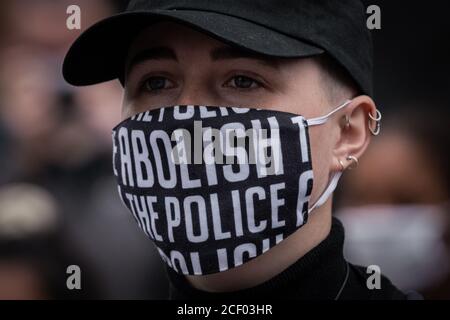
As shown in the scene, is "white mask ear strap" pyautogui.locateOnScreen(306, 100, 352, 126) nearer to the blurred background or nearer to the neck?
the neck

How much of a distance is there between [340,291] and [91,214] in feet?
6.45

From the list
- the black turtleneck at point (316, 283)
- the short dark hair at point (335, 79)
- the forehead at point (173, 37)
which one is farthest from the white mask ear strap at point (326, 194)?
the forehead at point (173, 37)

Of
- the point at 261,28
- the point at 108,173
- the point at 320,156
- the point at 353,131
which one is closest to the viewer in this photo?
the point at 261,28

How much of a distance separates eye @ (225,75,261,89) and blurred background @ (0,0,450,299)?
6.09 feet

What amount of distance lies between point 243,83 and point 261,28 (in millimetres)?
174

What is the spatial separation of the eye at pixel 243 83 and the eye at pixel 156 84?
0.21m

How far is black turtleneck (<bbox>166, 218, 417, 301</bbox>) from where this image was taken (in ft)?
7.54

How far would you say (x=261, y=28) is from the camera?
2230mm

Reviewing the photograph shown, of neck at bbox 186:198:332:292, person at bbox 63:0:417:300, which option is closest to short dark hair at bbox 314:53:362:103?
person at bbox 63:0:417:300

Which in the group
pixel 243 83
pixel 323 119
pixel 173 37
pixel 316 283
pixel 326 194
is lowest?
pixel 316 283

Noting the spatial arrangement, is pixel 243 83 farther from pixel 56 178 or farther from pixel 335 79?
pixel 56 178

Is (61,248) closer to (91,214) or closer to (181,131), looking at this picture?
(91,214)

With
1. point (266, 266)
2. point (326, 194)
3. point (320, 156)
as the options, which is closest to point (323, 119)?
point (320, 156)

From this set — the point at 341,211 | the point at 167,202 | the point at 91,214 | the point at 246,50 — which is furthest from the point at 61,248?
the point at 246,50
